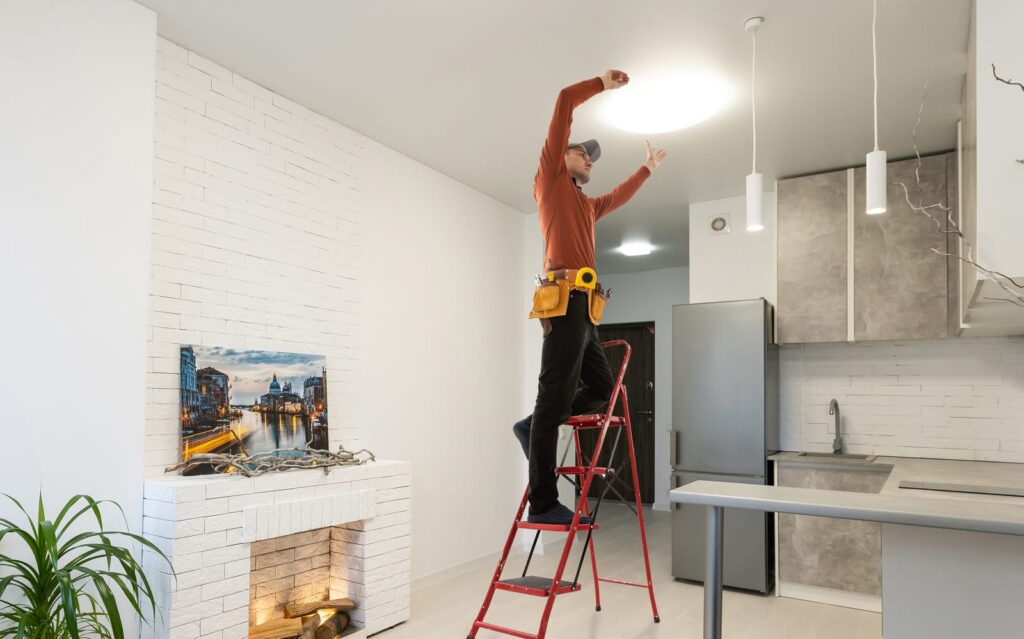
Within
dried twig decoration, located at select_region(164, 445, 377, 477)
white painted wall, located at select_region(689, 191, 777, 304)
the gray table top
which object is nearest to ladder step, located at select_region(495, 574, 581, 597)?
dried twig decoration, located at select_region(164, 445, 377, 477)

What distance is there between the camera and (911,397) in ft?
15.0

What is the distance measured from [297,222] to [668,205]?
3.12 m

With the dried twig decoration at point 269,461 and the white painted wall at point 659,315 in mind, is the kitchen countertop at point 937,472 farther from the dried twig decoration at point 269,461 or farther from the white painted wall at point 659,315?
the white painted wall at point 659,315

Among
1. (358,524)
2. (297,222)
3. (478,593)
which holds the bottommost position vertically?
(478,593)

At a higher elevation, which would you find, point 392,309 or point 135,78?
point 135,78

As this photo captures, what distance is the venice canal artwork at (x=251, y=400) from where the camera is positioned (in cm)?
311

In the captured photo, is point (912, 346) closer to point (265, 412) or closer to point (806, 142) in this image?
point (806, 142)

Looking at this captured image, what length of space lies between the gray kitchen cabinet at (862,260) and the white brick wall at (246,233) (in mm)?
2993

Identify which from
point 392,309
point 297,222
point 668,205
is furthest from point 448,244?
point 668,205

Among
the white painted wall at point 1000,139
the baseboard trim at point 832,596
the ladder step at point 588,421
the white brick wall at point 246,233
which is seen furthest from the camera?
the baseboard trim at point 832,596

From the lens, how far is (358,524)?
3570mm

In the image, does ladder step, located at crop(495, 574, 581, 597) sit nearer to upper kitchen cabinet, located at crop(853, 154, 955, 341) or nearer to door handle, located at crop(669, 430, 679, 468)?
door handle, located at crop(669, 430, 679, 468)

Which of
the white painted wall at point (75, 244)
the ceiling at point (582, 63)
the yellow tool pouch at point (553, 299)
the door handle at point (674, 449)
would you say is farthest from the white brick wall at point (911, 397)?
the white painted wall at point (75, 244)

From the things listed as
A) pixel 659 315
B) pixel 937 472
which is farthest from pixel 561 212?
pixel 659 315
